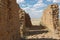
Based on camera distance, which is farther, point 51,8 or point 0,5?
point 51,8

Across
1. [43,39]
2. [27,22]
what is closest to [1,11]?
[43,39]

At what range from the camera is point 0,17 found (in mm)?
7848

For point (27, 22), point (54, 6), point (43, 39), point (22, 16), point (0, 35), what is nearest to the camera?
point (0, 35)

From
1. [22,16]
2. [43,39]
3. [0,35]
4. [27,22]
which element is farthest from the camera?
[27,22]

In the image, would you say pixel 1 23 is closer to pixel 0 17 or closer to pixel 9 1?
pixel 0 17

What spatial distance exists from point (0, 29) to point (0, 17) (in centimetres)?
49

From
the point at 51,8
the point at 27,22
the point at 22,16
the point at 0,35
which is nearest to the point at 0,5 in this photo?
the point at 0,35

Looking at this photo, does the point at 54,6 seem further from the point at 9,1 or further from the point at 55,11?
the point at 9,1

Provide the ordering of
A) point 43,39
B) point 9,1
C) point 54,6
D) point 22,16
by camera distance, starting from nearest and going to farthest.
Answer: point 9,1
point 43,39
point 22,16
point 54,6

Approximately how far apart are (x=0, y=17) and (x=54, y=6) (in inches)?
601

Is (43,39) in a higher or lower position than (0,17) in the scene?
lower

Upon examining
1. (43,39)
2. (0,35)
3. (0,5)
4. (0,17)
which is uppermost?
(0,5)

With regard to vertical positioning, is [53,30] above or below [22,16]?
below

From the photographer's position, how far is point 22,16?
20.9m
